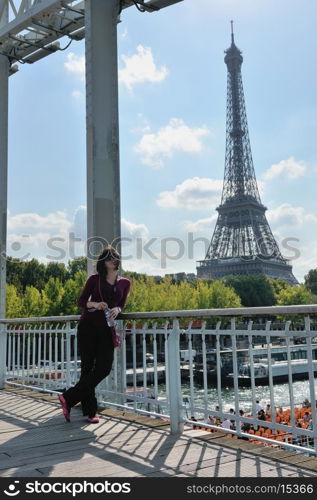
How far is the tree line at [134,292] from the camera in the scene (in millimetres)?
31812

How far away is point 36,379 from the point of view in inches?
249

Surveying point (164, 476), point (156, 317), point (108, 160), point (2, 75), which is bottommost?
point (164, 476)

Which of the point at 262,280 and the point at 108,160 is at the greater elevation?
the point at 262,280

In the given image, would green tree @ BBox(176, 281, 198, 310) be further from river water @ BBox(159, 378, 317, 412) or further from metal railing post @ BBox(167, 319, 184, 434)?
metal railing post @ BBox(167, 319, 184, 434)

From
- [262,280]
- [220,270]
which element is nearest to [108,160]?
[262,280]

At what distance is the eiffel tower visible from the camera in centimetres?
7344

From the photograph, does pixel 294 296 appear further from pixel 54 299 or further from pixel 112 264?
pixel 112 264

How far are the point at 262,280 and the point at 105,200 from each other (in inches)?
2359

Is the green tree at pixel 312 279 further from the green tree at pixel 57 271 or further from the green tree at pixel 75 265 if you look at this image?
the green tree at pixel 57 271

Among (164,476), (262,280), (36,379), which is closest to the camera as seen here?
(164,476)

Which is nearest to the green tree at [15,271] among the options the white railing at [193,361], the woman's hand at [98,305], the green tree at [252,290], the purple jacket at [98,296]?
the green tree at [252,290]

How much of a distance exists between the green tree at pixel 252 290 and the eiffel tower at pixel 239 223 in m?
10.8

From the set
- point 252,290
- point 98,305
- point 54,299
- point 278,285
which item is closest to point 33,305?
point 54,299
